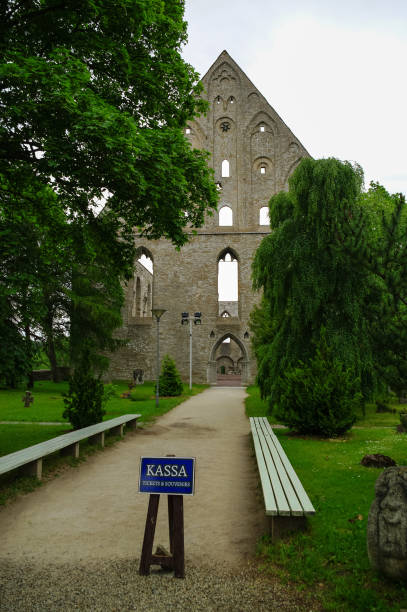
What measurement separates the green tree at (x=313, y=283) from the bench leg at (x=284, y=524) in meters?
6.73

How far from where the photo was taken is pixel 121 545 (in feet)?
12.9

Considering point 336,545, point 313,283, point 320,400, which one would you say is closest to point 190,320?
point 313,283

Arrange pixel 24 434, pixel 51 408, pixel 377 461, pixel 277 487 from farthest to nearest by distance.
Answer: pixel 51 408
pixel 24 434
pixel 377 461
pixel 277 487

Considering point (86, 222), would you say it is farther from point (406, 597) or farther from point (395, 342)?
point (406, 597)

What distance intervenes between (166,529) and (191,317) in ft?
77.8

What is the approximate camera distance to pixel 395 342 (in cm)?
549

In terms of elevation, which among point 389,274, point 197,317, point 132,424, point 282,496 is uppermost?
point 197,317

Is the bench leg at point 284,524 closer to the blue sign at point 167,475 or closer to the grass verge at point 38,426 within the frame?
the blue sign at point 167,475

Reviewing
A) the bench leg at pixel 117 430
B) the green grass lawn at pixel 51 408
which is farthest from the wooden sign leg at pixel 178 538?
the green grass lawn at pixel 51 408

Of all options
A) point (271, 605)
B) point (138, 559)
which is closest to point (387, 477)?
point (271, 605)

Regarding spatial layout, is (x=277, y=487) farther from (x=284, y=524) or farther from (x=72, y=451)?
(x=72, y=451)

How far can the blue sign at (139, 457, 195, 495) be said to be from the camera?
128 inches

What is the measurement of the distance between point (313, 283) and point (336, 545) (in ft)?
26.0

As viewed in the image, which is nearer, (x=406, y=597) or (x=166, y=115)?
(x=406, y=597)
